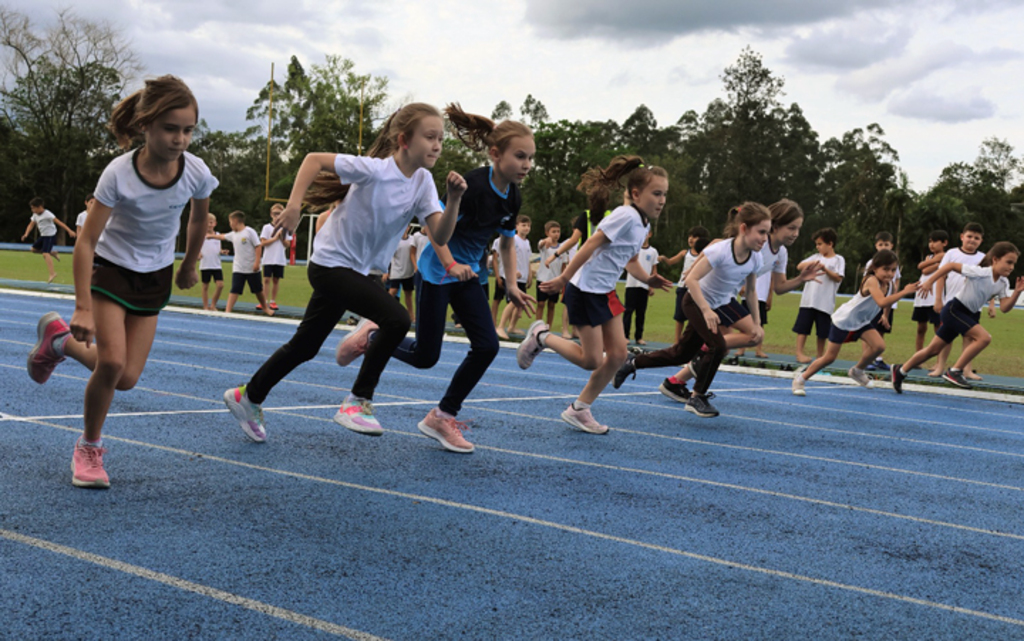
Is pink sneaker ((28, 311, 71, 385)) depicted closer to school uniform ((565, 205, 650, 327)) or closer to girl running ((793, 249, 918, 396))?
school uniform ((565, 205, 650, 327))

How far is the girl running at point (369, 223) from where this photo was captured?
16.0ft

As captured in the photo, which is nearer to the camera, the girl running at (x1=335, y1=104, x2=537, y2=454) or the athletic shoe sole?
the girl running at (x1=335, y1=104, x2=537, y2=454)

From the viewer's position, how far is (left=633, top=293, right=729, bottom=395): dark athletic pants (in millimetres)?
7160

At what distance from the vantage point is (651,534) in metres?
4.05

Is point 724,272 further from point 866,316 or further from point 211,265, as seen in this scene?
point 211,265

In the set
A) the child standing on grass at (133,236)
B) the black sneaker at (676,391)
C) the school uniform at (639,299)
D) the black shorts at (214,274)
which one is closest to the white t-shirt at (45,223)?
the black shorts at (214,274)

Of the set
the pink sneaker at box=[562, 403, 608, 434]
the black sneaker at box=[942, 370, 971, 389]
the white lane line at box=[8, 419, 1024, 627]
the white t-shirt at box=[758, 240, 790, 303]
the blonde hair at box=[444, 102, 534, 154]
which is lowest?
the white lane line at box=[8, 419, 1024, 627]

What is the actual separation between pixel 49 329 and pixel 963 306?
966 cm

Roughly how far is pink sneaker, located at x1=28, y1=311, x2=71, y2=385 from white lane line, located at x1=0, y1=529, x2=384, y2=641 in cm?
143

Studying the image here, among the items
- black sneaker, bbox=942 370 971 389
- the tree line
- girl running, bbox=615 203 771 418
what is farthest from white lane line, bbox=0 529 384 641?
the tree line

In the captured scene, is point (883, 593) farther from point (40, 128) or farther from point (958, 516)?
point (40, 128)

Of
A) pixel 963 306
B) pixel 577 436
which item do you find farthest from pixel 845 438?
pixel 963 306

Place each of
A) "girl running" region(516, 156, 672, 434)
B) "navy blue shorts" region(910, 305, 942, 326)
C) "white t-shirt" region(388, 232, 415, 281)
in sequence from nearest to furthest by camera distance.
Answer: "girl running" region(516, 156, 672, 434) → "navy blue shorts" region(910, 305, 942, 326) → "white t-shirt" region(388, 232, 415, 281)

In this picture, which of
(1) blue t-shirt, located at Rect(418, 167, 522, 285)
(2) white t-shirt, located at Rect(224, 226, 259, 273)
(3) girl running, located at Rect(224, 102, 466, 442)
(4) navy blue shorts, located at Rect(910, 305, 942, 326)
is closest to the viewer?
(3) girl running, located at Rect(224, 102, 466, 442)
